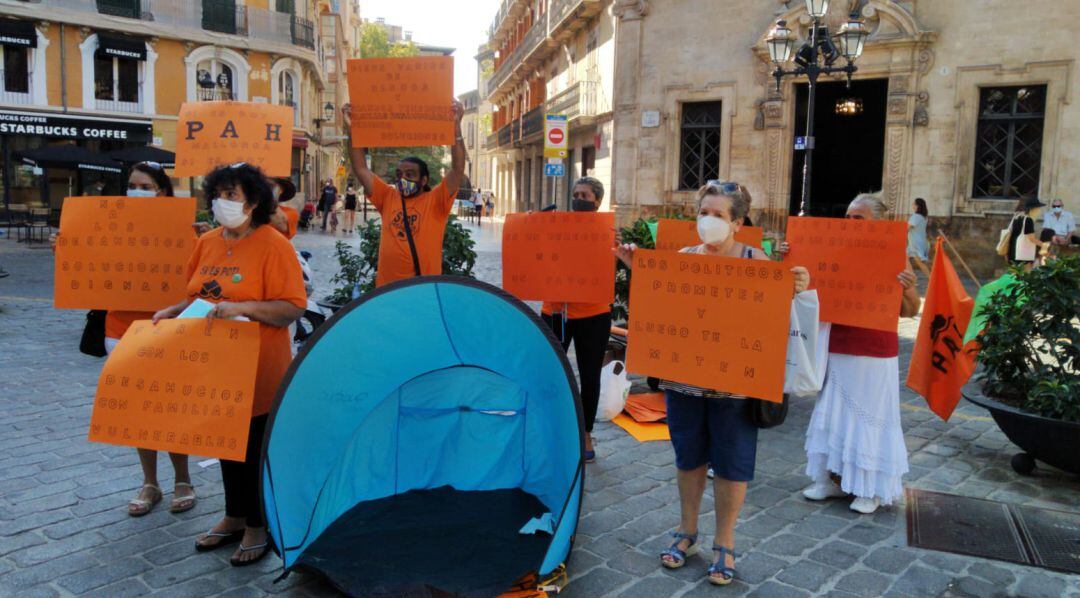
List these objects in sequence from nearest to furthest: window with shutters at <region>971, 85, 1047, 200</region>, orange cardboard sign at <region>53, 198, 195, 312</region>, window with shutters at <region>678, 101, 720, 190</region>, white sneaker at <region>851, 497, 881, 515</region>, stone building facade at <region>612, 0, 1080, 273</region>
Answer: orange cardboard sign at <region>53, 198, 195, 312</region>, white sneaker at <region>851, 497, 881, 515</region>, stone building facade at <region>612, 0, 1080, 273</region>, window with shutters at <region>971, 85, 1047, 200</region>, window with shutters at <region>678, 101, 720, 190</region>

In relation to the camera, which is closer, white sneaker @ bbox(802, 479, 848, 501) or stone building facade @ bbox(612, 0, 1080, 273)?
white sneaker @ bbox(802, 479, 848, 501)

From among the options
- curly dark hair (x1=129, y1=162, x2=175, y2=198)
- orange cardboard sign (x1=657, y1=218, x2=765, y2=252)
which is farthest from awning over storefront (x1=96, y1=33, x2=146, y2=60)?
orange cardboard sign (x1=657, y1=218, x2=765, y2=252)

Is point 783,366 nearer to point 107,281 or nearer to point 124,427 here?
point 124,427

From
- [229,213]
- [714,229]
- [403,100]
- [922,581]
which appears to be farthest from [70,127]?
[922,581]

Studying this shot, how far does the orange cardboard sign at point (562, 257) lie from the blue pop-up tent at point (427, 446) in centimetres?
69

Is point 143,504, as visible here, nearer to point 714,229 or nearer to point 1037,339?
point 714,229

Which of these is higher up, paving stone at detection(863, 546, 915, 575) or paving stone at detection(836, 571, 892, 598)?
paving stone at detection(863, 546, 915, 575)

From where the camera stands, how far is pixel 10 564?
3.68m

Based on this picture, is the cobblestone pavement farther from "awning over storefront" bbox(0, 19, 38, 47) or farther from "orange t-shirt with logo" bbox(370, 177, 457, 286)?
"awning over storefront" bbox(0, 19, 38, 47)

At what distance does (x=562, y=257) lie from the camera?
16.3ft

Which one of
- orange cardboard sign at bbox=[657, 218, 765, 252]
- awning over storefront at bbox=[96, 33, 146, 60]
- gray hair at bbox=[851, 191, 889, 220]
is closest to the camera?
gray hair at bbox=[851, 191, 889, 220]

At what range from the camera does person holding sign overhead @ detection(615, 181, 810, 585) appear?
358 cm

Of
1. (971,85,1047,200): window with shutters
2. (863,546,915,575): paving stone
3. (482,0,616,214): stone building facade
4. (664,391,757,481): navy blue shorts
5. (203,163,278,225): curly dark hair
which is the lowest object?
(863,546,915,575): paving stone

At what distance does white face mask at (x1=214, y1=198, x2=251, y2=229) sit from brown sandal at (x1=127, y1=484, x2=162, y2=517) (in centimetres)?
174
